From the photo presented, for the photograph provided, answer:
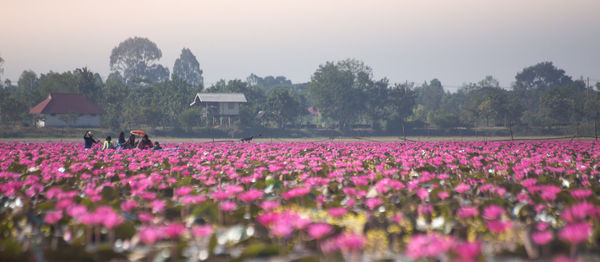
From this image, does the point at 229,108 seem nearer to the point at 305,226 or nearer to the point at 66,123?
the point at 66,123

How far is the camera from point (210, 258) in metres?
3.16

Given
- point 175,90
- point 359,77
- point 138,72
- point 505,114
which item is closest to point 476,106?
point 505,114

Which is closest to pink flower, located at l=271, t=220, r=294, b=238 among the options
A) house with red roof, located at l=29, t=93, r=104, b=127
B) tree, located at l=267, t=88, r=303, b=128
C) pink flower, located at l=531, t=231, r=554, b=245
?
pink flower, located at l=531, t=231, r=554, b=245

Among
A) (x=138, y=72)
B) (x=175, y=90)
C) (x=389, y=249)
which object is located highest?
(x=138, y=72)

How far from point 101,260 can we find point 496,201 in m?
3.87

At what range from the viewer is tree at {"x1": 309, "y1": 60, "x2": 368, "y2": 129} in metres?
68.6

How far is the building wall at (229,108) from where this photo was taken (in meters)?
60.7

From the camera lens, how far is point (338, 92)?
69438 millimetres

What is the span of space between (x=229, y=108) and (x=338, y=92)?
60.2 ft

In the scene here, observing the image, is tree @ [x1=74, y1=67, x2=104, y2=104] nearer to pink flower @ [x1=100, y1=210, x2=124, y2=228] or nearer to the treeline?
the treeline

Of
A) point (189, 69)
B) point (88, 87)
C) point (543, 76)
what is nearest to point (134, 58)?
point (189, 69)

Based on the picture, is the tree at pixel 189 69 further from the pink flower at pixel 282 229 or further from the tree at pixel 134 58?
the pink flower at pixel 282 229

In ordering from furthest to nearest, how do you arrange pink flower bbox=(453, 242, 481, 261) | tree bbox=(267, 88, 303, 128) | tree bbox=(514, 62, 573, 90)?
tree bbox=(514, 62, 573, 90) → tree bbox=(267, 88, 303, 128) → pink flower bbox=(453, 242, 481, 261)

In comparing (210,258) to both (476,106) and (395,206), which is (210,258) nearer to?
(395,206)
